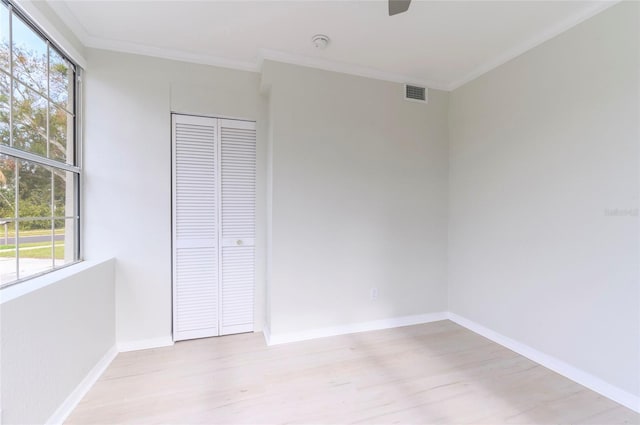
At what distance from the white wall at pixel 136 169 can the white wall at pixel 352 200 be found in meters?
0.86

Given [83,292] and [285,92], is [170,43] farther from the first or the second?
[83,292]

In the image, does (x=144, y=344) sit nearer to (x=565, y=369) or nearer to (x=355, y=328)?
(x=355, y=328)

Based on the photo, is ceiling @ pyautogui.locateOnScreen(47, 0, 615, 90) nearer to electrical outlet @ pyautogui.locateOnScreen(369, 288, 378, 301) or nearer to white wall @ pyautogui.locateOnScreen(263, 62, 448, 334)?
white wall @ pyautogui.locateOnScreen(263, 62, 448, 334)

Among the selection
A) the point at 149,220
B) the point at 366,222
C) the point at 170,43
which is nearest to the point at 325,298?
the point at 366,222

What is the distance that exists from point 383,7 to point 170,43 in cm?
178

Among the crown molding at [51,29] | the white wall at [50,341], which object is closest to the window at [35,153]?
the crown molding at [51,29]

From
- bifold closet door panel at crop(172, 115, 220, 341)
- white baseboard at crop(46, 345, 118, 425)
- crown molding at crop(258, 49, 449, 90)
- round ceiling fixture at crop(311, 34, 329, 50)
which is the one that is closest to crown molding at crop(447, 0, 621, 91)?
crown molding at crop(258, 49, 449, 90)

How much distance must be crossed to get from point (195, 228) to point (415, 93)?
8.90 ft

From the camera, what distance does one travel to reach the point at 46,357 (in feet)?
5.05

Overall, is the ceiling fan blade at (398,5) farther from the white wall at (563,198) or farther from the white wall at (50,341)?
the white wall at (50,341)

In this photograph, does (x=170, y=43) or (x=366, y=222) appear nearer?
(x=170, y=43)

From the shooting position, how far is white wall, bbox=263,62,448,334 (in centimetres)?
265

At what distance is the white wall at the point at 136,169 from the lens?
7.75 feet

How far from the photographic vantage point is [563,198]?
218 centimetres
